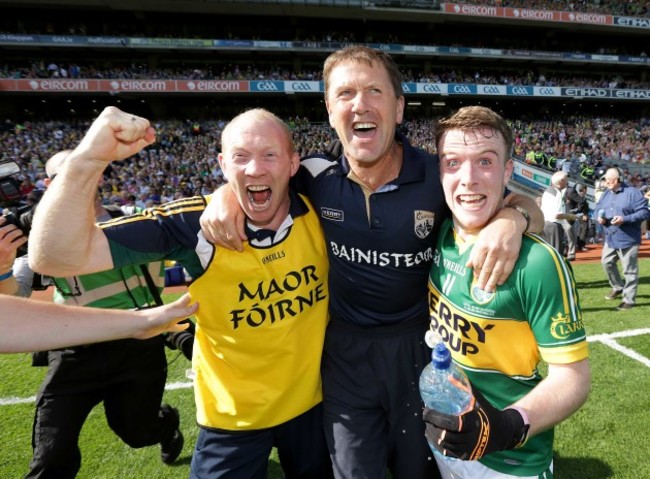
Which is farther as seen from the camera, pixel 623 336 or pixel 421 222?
pixel 623 336

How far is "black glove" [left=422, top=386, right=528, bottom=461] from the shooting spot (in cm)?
131

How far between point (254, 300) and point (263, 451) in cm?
84

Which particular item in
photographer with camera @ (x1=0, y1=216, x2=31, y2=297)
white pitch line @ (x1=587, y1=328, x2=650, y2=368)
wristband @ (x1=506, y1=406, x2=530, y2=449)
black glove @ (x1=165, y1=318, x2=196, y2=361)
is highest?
photographer with camera @ (x1=0, y1=216, x2=31, y2=297)

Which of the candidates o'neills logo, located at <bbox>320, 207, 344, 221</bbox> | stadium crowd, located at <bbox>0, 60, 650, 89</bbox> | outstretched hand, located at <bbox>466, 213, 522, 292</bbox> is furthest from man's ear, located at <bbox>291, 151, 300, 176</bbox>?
stadium crowd, located at <bbox>0, 60, 650, 89</bbox>

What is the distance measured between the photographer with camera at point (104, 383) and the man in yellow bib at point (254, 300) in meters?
0.76

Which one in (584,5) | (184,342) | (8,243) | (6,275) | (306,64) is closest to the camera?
(8,243)

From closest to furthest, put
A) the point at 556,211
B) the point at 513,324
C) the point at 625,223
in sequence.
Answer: the point at 513,324 → the point at 625,223 → the point at 556,211

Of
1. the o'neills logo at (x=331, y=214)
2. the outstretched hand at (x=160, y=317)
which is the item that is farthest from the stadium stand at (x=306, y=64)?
the outstretched hand at (x=160, y=317)

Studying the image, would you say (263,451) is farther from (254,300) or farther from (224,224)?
(224,224)

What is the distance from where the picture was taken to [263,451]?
2135 millimetres

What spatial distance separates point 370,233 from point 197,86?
98.0ft

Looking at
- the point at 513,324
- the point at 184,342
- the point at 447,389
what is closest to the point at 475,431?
the point at 447,389

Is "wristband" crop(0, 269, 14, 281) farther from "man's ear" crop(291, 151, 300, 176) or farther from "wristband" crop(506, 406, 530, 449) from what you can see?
"wristband" crop(506, 406, 530, 449)

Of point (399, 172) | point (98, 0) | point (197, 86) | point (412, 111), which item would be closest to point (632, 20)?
point (412, 111)
